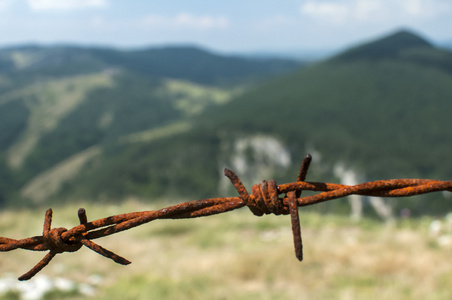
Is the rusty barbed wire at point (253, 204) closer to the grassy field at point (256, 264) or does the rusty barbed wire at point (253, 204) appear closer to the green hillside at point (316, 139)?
the grassy field at point (256, 264)

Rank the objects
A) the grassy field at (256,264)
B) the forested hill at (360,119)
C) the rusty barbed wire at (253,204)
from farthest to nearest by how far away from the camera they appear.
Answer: the forested hill at (360,119), the grassy field at (256,264), the rusty barbed wire at (253,204)

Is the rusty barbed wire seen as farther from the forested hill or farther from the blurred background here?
the forested hill

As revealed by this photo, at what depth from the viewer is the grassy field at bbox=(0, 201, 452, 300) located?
5473 mm

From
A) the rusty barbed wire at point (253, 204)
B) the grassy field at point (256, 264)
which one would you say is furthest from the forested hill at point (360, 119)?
the rusty barbed wire at point (253, 204)

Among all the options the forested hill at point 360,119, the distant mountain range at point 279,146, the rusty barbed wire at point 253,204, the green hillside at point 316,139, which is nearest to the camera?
the rusty barbed wire at point 253,204

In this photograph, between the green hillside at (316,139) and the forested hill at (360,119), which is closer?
the green hillside at (316,139)

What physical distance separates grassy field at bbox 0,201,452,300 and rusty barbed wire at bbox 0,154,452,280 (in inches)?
153

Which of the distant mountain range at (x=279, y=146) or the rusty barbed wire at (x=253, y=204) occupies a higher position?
the distant mountain range at (x=279, y=146)

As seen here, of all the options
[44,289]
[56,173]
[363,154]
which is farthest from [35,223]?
[56,173]

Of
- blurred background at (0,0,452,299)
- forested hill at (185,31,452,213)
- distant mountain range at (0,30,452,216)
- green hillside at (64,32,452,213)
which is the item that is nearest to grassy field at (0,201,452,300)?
blurred background at (0,0,452,299)

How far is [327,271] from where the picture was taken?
631 centimetres

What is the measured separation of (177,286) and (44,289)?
186cm

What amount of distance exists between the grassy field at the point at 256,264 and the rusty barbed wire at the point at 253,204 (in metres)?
3.88

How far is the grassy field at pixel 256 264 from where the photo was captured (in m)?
5.47
